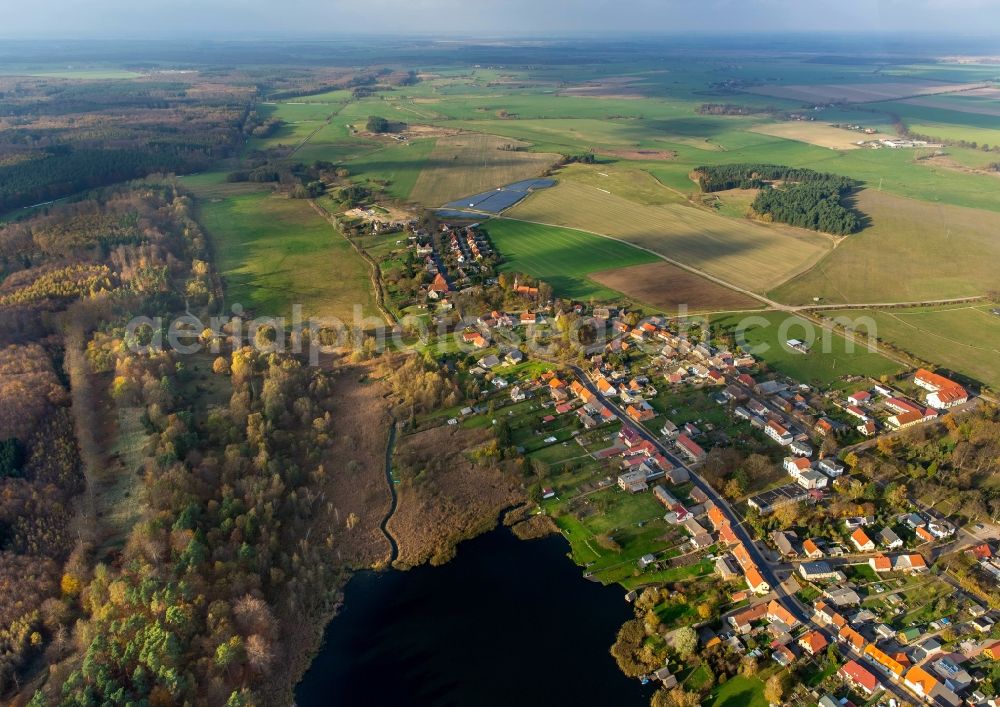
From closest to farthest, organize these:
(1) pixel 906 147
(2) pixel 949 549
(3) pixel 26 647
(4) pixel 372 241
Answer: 1. (3) pixel 26 647
2. (2) pixel 949 549
3. (4) pixel 372 241
4. (1) pixel 906 147

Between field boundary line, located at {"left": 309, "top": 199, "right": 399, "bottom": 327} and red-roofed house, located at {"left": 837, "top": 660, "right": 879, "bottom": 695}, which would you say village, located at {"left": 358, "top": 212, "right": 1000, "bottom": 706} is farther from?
field boundary line, located at {"left": 309, "top": 199, "right": 399, "bottom": 327}

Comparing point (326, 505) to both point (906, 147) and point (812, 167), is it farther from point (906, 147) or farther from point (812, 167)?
point (906, 147)

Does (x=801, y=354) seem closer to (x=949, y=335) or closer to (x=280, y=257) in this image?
(x=949, y=335)

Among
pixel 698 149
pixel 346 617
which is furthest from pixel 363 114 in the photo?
pixel 346 617

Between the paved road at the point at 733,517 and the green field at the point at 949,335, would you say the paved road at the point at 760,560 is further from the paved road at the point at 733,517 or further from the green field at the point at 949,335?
the green field at the point at 949,335

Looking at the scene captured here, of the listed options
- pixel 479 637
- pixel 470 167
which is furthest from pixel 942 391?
pixel 470 167

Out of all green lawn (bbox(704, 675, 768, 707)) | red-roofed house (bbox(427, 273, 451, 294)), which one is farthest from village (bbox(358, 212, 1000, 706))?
red-roofed house (bbox(427, 273, 451, 294))
